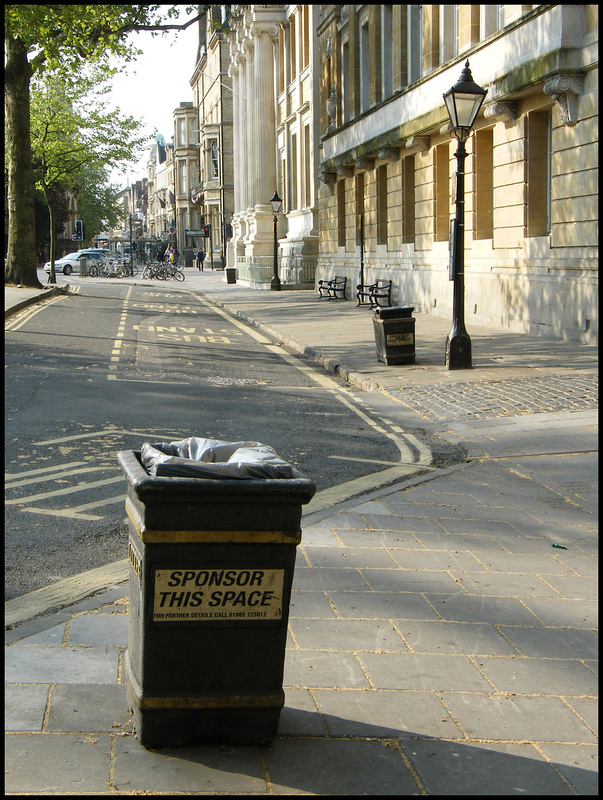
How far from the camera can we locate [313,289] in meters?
40.8

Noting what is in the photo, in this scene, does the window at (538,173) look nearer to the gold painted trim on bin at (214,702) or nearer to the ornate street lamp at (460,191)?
the ornate street lamp at (460,191)

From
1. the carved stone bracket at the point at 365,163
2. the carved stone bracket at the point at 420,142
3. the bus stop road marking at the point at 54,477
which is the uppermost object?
the carved stone bracket at the point at 365,163

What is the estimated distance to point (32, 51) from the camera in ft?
108

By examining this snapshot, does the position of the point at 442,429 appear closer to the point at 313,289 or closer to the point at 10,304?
the point at 10,304

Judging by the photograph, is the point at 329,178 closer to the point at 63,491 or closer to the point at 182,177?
the point at 63,491

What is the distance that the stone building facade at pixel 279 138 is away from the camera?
41.2 metres

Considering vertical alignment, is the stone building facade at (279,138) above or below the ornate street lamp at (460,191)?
above

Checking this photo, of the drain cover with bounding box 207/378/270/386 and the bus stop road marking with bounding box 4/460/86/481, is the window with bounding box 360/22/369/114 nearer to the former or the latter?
the drain cover with bounding box 207/378/270/386

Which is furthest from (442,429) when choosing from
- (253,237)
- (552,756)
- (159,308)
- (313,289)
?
(253,237)

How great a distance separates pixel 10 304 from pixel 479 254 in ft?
39.2

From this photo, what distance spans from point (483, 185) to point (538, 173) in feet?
9.74

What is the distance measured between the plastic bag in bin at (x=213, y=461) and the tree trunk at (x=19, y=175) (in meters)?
30.9

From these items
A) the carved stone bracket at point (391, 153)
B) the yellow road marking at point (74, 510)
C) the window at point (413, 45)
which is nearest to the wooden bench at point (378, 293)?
the carved stone bracket at point (391, 153)

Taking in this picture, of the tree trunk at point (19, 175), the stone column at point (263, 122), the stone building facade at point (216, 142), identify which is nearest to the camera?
the tree trunk at point (19, 175)
